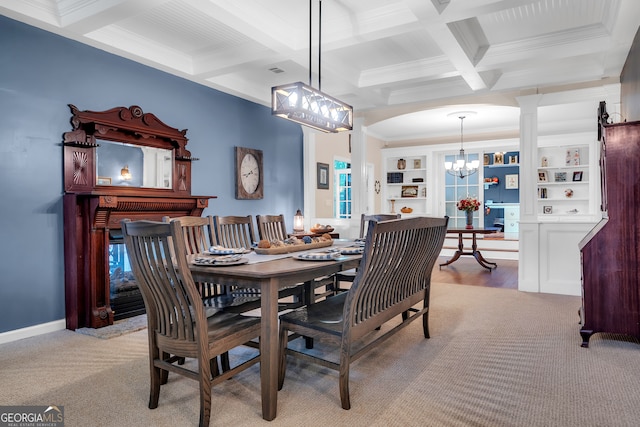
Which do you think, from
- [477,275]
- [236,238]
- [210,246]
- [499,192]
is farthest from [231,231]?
[499,192]

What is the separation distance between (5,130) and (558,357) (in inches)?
167

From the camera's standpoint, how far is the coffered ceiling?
307 cm

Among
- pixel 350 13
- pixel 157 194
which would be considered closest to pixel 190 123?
pixel 157 194

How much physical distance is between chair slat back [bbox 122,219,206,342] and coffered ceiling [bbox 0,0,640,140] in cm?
191

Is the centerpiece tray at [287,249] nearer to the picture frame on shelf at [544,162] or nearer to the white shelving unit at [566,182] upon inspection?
the white shelving unit at [566,182]

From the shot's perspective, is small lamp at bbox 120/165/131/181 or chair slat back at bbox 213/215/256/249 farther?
small lamp at bbox 120/165/131/181

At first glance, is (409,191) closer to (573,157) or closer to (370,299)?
(573,157)

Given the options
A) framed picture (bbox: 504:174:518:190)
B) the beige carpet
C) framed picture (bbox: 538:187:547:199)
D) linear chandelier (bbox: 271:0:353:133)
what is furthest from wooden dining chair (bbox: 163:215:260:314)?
framed picture (bbox: 504:174:518:190)

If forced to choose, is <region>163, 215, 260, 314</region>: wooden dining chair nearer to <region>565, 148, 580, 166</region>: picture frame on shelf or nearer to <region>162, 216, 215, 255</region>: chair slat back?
<region>162, 216, 215, 255</region>: chair slat back

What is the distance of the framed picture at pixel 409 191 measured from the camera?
374 inches

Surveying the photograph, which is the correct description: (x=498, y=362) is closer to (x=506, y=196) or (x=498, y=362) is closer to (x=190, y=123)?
(x=190, y=123)

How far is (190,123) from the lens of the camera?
452 cm

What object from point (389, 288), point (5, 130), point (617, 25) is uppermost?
point (617, 25)

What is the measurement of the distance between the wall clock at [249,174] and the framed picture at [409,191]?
501cm
